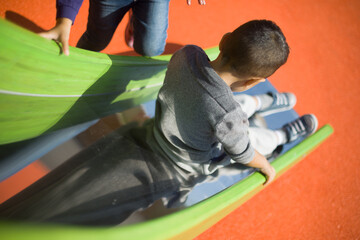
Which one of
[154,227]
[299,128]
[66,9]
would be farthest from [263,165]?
[66,9]

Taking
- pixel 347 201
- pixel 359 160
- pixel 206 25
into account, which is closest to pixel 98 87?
pixel 206 25

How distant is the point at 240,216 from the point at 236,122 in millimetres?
594

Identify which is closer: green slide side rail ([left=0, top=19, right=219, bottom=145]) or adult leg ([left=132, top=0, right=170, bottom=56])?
green slide side rail ([left=0, top=19, right=219, bottom=145])

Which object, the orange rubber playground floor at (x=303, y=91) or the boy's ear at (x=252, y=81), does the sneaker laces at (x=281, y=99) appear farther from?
the boy's ear at (x=252, y=81)

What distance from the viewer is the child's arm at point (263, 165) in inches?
22.8

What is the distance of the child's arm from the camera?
58 centimetres

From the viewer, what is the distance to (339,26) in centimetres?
191

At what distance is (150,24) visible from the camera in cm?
70

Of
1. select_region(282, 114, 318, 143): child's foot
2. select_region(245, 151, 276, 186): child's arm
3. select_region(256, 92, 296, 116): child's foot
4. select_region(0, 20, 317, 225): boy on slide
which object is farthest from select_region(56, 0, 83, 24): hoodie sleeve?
select_region(282, 114, 318, 143): child's foot

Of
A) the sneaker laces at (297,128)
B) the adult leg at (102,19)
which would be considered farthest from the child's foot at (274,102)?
the adult leg at (102,19)

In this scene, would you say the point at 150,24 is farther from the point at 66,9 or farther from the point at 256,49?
the point at 256,49

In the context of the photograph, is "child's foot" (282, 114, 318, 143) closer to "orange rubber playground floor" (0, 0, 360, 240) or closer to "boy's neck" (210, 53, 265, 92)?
"orange rubber playground floor" (0, 0, 360, 240)

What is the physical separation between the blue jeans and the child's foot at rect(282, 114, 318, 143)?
0.61m

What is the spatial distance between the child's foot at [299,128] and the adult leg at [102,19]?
752 mm
